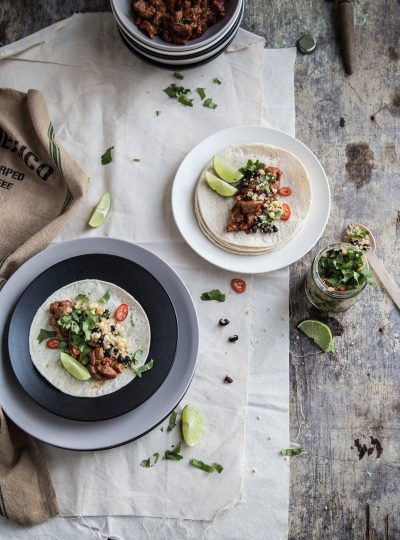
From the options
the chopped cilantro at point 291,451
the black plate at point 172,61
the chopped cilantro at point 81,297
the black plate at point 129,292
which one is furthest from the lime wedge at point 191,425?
the black plate at point 172,61

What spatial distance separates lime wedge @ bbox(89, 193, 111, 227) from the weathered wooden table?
1.13 meters

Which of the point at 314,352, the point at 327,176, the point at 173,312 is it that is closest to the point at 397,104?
the point at 327,176

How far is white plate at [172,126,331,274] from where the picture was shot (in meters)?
3.49

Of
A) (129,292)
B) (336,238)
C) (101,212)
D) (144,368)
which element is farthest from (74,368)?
(336,238)

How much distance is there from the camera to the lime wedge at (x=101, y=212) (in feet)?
11.9

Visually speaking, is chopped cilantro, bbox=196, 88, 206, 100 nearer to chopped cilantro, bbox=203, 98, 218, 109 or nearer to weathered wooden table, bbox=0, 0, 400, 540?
chopped cilantro, bbox=203, 98, 218, 109

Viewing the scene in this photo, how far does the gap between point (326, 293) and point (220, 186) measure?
82 centimetres

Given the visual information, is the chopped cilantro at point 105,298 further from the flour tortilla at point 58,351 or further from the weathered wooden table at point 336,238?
the weathered wooden table at point 336,238

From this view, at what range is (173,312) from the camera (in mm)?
3301

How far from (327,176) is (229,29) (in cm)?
101

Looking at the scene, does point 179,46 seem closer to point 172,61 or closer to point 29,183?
point 172,61

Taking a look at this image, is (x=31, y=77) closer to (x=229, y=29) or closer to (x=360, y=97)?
(x=229, y=29)

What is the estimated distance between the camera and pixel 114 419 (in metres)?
3.24

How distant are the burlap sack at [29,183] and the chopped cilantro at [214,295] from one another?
890mm
